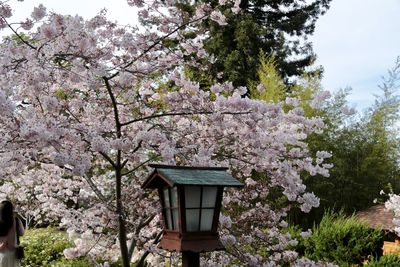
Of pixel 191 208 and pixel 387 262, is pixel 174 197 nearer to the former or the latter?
pixel 191 208

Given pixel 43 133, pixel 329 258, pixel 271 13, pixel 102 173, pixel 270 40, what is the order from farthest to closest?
pixel 271 13
pixel 270 40
pixel 329 258
pixel 102 173
pixel 43 133

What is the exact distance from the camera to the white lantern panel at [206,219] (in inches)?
124

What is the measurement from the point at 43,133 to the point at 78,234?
8.38 ft

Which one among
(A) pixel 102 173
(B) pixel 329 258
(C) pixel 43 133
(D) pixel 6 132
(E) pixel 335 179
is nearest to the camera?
(C) pixel 43 133

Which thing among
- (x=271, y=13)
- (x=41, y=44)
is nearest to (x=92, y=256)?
(x=41, y=44)

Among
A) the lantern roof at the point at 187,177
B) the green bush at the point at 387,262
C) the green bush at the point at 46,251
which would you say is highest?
the lantern roof at the point at 187,177

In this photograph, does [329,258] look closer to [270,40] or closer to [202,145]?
[202,145]

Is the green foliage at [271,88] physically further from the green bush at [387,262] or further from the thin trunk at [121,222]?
the thin trunk at [121,222]

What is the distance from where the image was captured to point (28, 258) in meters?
8.57

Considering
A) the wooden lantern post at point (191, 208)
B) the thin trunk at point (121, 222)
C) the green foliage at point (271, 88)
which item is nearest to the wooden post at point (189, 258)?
the wooden lantern post at point (191, 208)

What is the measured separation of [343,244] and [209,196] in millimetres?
4686

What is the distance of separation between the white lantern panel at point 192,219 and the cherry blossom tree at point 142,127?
29.6 inches

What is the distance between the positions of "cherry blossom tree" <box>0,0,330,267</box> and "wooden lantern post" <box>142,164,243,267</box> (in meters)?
0.61


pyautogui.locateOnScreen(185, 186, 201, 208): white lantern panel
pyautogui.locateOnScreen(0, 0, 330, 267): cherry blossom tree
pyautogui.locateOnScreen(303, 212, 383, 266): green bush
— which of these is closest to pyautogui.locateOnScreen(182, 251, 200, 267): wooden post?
pyautogui.locateOnScreen(185, 186, 201, 208): white lantern panel
